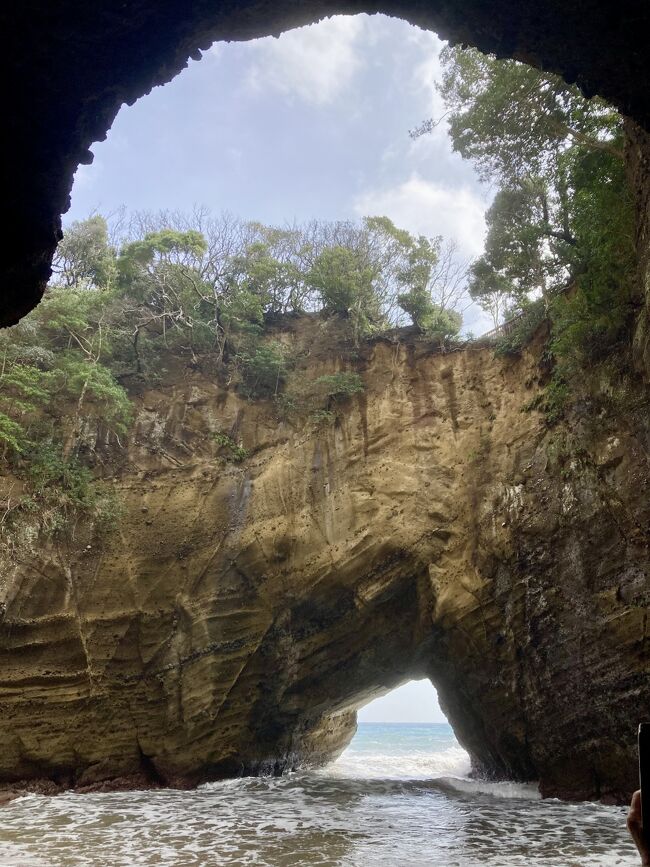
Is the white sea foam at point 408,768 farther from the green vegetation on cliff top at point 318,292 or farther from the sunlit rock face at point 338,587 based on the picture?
the green vegetation on cliff top at point 318,292

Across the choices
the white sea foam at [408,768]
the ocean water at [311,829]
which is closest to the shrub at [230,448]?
the ocean water at [311,829]

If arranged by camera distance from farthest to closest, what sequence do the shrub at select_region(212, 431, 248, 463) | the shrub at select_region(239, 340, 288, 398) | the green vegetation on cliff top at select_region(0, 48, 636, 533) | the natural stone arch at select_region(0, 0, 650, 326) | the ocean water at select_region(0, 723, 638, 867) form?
the shrub at select_region(239, 340, 288, 398) < the shrub at select_region(212, 431, 248, 463) < the green vegetation on cliff top at select_region(0, 48, 636, 533) < the ocean water at select_region(0, 723, 638, 867) < the natural stone arch at select_region(0, 0, 650, 326)

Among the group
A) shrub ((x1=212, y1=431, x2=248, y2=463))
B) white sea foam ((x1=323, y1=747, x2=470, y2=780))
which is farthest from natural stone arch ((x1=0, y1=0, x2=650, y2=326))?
white sea foam ((x1=323, y1=747, x2=470, y2=780))

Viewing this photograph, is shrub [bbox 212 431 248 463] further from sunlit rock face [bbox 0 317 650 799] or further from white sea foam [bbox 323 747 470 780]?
white sea foam [bbox 323 747 470 780]

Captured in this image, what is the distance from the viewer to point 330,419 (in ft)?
47.3

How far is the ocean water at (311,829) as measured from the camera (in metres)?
6.46

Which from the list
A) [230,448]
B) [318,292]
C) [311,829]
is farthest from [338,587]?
[318,292]

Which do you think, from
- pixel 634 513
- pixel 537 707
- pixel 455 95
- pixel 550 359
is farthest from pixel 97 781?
pixel 455 95

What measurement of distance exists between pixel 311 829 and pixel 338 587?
5164mm

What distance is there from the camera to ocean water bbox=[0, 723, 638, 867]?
6.46m

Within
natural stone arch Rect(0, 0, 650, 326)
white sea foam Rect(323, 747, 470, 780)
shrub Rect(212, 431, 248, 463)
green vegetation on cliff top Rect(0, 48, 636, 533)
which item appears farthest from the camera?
white sea foam Rect(323, 747, 470, 780)

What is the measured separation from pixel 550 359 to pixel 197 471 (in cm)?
839

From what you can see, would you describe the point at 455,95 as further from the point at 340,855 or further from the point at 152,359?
the point at 340,855

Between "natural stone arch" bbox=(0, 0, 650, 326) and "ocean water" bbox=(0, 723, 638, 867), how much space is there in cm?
640
